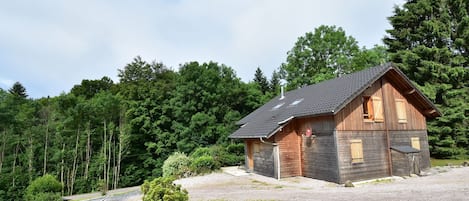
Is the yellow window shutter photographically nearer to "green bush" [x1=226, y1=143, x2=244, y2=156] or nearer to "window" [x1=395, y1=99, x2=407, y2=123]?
"window" [x1=395, y1=99, x2=407, y2=123]

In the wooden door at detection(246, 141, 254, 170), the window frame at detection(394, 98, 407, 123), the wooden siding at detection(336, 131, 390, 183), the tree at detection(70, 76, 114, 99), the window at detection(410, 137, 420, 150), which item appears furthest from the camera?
the tree at detection(70, 76, 114, 99)

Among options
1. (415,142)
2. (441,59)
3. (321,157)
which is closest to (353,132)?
(321,157)

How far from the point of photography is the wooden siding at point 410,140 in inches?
518

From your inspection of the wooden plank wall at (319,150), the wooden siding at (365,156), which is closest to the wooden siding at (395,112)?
the wooden siding at (365,156)

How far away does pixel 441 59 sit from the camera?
20.6m

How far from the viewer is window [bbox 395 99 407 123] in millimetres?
13584

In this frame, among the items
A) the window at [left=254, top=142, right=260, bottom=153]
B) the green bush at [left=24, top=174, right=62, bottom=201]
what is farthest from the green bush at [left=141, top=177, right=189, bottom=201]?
the green bush at [left=24, top=174, right=62, bottom=201]

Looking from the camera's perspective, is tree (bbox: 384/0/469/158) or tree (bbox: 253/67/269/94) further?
tree (bbox: 253/67/269/94)

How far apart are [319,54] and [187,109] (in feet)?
49.9

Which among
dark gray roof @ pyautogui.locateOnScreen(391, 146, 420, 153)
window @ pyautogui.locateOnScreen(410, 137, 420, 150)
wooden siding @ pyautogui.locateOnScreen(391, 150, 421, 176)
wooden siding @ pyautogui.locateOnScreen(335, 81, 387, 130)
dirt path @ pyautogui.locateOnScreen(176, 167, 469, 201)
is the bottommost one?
dirt path @ pyautogui.locateOnScreen(176, 167, 469, 201)

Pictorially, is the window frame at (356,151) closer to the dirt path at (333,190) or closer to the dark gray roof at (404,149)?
the dirt path at (333,190)

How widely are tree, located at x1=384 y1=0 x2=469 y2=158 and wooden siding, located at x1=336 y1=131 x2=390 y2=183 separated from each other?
33.1 ft

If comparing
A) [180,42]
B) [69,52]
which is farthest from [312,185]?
[69,52]

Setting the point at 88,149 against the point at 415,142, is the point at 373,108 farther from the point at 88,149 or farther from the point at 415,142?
the point at 88,149
